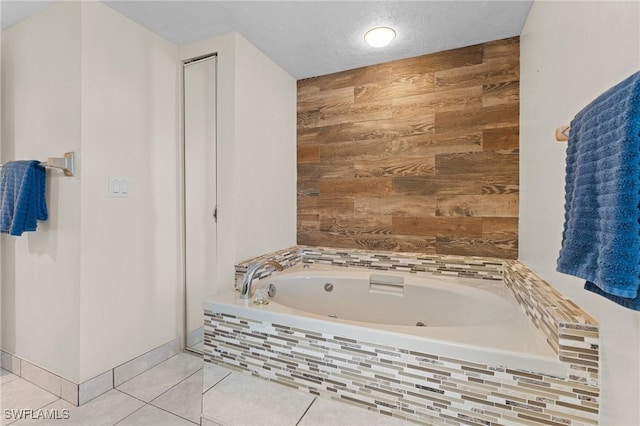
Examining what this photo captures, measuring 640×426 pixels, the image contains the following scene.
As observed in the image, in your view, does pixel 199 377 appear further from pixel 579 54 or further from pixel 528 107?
pixel 528 107

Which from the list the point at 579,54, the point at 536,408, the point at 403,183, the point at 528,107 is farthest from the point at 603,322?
the point at 403,183

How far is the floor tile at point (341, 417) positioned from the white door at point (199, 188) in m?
1.14

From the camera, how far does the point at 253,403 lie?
4.02 feet

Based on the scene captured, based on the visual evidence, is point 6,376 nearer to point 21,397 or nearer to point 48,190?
point 21,397

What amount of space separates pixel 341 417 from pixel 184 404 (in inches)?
37.0

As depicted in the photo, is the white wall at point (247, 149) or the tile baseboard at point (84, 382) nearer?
the tile baseboard at point (84, 382)

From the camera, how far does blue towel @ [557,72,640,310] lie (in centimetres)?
55

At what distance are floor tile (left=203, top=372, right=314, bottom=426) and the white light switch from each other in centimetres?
123

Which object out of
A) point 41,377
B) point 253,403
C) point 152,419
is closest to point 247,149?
point 253,403

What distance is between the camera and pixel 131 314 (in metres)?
1.80

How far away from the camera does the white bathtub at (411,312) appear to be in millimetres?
1060

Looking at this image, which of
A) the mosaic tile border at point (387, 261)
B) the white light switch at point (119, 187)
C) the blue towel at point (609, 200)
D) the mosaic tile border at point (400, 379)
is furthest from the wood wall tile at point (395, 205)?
the white light switch at point (119, 187)

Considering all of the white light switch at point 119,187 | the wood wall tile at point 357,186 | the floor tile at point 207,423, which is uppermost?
the wood wall tile at point 357,186

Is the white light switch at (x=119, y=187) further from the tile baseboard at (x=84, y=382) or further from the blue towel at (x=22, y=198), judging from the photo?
the tile baseboard at (x=84, y=382)
